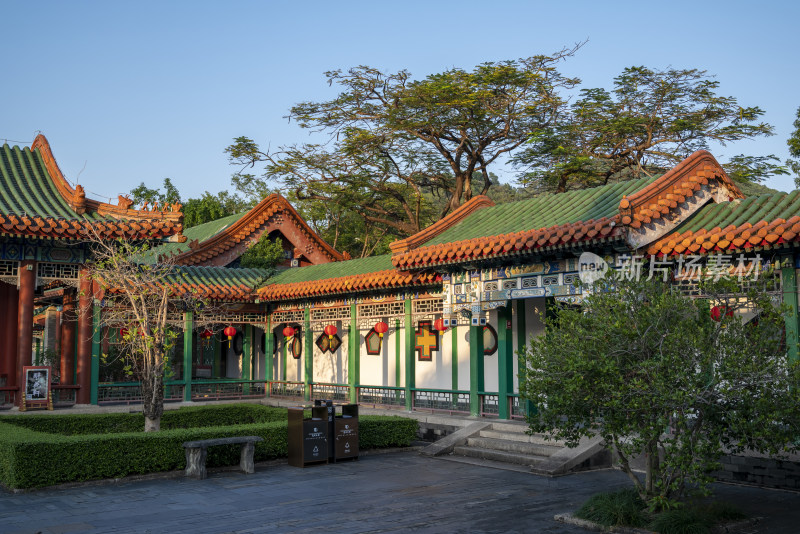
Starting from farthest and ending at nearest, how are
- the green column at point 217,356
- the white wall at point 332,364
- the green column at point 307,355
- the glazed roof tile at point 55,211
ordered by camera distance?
the green column at point 217,356
the white wall at point 332,364
the green column at point 307,355
the glazed roof tile at point 55,211

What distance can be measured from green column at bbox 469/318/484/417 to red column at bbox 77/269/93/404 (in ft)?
27.2

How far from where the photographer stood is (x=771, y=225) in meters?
10.3

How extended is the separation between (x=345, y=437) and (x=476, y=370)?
140 inches

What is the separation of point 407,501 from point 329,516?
4.18ft

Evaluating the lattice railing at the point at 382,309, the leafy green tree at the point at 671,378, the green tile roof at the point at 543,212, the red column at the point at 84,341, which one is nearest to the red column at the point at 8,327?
the red column at the point at 84,341

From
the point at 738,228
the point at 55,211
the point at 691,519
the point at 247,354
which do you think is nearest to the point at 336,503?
the point at 691,519

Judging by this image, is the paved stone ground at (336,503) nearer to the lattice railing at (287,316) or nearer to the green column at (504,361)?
the green column at (504,361)

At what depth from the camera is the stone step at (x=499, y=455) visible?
1266cm

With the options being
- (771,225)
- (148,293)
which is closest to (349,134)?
(148,293)

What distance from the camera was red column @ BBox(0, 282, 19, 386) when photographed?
17984 mm

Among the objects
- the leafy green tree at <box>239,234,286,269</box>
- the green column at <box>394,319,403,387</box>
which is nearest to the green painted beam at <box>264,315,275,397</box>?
the leafy green tree at <box>239,234,286,269</box>

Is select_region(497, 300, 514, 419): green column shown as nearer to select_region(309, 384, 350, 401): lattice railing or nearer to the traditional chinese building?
the traditional chinese building

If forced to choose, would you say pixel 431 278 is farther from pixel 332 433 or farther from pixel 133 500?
pixel 133 500

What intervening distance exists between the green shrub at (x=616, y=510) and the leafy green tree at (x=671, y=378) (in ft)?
0.70
